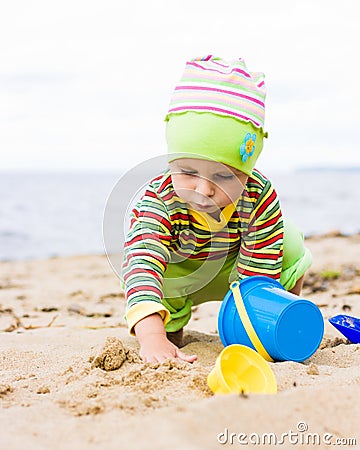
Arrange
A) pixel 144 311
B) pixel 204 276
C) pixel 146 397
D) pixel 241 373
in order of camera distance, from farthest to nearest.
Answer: pixel 204 276, pixel 144 311, pixel 241 373, pixel 146 397

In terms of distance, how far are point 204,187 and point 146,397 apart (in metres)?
0.91

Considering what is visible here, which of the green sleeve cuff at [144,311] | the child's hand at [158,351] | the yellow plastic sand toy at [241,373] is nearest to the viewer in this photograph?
the yellow plastic sand toy at [241,373]

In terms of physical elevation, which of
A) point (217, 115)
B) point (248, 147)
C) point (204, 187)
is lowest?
point (204, 187)

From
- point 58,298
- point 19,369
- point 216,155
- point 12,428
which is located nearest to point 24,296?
point 58,298

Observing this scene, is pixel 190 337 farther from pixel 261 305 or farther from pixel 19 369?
pixel 19 369

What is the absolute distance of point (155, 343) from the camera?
2100 mm

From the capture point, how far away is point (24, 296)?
4180 millimetres

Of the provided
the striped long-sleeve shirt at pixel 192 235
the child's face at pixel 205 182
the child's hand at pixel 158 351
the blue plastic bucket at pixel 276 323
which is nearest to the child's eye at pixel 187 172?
the child's face at pixel 205 182

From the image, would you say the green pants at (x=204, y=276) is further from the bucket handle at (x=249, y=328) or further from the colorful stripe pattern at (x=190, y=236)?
the bucket handle at (x=249, y=328)

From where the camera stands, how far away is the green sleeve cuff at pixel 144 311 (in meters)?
2.18

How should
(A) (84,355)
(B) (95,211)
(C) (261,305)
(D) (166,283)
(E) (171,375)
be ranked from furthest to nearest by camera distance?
(B) (95,211) < (D) (166,283) < (A) (84,355) < (C) (261,305) < (E) (171,375)

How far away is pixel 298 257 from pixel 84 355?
1048mm

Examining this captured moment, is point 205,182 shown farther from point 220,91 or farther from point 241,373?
point 241,373

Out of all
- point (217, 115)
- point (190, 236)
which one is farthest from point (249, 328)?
point (217, 115)
